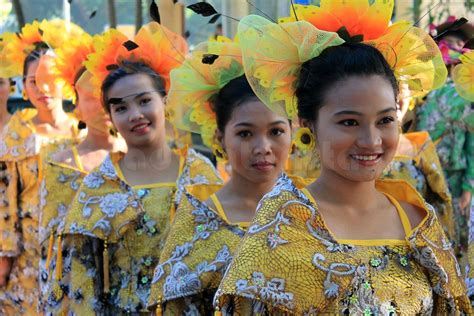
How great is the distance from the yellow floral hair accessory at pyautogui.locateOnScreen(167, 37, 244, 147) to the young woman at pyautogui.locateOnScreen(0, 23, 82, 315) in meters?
1.93

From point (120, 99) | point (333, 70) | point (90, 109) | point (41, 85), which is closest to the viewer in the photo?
point (333, 70)

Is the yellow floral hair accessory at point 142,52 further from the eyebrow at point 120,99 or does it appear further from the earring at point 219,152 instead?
the earring at point 219,152

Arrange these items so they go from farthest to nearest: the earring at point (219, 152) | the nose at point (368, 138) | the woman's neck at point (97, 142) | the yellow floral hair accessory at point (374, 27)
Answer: the woman's neck at point (97, 142) → the earring at point (219, 152) → the yellow floral hair accessory at point (374, 27) → the nose at point (368, 138)

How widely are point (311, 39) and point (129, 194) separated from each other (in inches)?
64.9

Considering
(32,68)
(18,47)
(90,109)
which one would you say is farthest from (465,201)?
(18,47)

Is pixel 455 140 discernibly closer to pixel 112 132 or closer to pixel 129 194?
pixel 112 132

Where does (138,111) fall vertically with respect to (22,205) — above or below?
above

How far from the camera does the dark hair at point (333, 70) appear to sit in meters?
2.76

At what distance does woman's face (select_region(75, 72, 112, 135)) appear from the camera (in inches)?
191

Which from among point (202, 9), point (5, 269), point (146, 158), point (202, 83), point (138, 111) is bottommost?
point (5, 269)

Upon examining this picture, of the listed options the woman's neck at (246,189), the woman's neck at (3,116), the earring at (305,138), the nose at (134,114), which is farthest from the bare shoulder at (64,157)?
the earring at (305,138)

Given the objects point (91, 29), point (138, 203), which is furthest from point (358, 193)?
point (91, 29)

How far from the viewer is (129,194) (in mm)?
4168

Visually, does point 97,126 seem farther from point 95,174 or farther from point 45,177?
point 95,174
